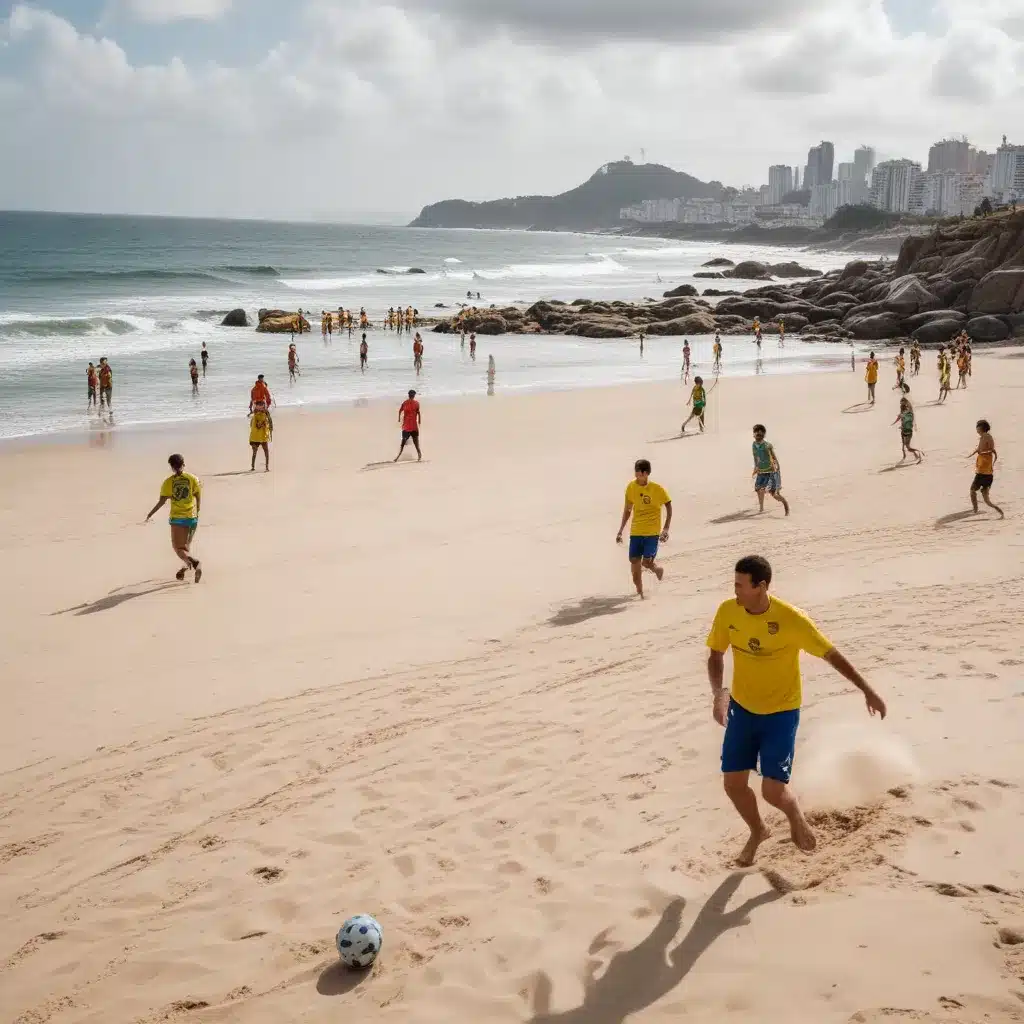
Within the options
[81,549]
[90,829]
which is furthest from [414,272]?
[90,829]

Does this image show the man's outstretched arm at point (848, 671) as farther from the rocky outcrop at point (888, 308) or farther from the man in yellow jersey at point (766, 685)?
the rocky outcrop at point (888, 308)

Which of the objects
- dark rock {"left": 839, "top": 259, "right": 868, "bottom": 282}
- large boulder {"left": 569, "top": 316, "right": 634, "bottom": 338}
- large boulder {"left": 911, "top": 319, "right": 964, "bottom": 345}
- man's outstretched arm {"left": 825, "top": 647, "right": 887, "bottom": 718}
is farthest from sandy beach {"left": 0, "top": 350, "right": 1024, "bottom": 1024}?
dark rock {"left": 839, "top": 259, "right": 868, "bottom": 282}

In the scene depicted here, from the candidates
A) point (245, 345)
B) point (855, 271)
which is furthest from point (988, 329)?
point (245, 345)

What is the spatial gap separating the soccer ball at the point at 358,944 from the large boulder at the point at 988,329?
137 feet

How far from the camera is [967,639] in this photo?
783 centimetres

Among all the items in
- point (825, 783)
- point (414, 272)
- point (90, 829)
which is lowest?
point (90, 829)

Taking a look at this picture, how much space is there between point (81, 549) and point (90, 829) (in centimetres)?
721

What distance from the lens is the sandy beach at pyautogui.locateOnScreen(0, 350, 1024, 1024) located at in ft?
13.6

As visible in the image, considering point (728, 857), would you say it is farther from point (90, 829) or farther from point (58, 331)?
point (58, 331)

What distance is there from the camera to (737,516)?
42.9 ft

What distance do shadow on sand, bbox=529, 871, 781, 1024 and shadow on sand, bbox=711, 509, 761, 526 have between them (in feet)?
28.1

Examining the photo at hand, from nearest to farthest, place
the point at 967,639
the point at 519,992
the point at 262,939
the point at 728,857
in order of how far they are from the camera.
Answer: the point at 519,992 < the point at 262,939 < the point at 728,857 < the point at 967,639

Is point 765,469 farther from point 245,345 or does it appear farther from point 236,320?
point 236,320

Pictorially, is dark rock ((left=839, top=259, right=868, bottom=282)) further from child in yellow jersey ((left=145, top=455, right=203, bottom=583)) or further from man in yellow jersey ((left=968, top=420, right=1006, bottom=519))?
child in yellow jersey ((left=145, top=455, right=203, bottom=583))
